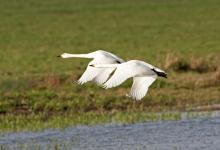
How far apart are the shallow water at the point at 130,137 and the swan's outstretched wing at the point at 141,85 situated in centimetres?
234

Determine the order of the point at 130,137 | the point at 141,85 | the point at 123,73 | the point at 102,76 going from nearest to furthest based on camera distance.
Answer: the point at 123,73 < the point at 141,85 < the point at 102,76 < the point at 130,137

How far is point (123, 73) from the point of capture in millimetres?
10742

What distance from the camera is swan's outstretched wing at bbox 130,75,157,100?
36.5ft

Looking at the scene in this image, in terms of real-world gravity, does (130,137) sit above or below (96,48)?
below

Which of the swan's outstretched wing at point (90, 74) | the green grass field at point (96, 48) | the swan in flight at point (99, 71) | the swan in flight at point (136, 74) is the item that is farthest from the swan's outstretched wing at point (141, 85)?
the green grass field at point (96, 48)

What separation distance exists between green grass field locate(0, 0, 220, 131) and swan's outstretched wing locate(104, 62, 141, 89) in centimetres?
452

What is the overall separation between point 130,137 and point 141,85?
332 centimetres

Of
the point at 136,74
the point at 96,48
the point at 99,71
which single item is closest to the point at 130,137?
the point at 99,71

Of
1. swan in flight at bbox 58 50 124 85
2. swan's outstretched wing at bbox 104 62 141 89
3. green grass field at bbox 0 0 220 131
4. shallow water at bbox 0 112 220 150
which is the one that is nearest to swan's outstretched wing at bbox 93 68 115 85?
swan in flight at bbox 58 50 124 85

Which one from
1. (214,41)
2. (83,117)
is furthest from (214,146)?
(214,41)

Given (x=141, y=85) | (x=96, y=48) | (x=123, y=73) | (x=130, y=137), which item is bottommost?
(x=130, y=137)

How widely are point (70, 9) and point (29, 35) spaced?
12757 mm

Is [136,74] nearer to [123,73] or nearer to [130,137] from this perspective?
[123,73]

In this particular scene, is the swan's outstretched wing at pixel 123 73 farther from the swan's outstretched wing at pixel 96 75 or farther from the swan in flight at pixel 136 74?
the swan's outstretched wing at pixel 96 75
